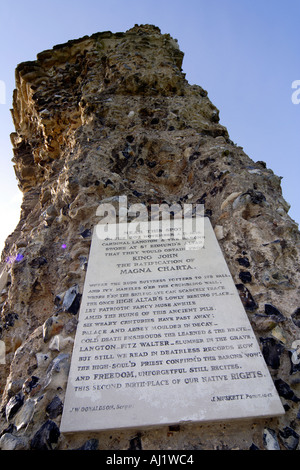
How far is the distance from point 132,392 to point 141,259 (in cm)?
112

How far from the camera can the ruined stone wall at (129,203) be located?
187 centimetres

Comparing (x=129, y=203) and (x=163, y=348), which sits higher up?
(x=129, y=203)

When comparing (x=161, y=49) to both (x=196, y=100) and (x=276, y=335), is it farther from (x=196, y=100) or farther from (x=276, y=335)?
(x=276, y=335)

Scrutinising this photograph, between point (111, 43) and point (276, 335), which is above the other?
point (111, 43)

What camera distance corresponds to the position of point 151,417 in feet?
5.81

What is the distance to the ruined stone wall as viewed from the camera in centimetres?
187

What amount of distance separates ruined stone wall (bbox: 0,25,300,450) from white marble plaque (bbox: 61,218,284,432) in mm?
103

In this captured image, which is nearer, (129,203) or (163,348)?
(163,348)

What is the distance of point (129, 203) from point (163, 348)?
175 centimetres

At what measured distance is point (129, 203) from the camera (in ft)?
11.2

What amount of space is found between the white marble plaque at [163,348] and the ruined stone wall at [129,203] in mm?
103

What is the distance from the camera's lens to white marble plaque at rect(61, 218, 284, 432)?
1.80 m

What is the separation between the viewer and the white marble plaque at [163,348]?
1800 mm

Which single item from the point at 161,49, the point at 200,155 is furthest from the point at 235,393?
the point at 161,49
